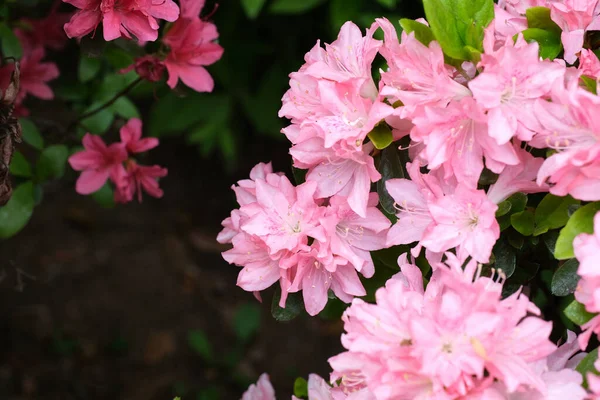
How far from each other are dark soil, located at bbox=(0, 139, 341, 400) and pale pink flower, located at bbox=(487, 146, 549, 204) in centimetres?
136

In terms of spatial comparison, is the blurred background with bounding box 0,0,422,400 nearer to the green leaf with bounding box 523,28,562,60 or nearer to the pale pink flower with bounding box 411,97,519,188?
the green leaf with bounding box 523,28,562,60

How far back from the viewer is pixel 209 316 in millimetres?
2879

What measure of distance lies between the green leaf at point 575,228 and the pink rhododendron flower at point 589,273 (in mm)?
37

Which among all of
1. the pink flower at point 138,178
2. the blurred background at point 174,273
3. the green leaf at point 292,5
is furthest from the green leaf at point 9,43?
the green leaf at point 292,5

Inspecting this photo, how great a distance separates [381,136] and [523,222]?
0.76 feet

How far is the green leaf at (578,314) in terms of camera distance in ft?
3.13

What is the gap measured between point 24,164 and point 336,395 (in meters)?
0.86

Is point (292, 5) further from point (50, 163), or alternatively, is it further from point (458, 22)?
point (458, 22)

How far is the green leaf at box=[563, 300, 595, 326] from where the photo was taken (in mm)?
954

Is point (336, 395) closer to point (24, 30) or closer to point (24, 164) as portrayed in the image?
point (24, 164)

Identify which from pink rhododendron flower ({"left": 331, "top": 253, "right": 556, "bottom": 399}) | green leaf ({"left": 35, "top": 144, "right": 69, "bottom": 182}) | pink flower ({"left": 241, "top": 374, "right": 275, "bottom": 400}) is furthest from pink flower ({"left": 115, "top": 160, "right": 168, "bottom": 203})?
pink rhododendron flower ({"left": 331, "top": 253, "right": 556, "bottom": 399})

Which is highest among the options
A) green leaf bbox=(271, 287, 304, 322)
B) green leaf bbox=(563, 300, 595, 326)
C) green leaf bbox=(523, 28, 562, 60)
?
green leaf bbox=(523, 28, 562, 60)

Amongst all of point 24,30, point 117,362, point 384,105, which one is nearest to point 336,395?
point 384,105

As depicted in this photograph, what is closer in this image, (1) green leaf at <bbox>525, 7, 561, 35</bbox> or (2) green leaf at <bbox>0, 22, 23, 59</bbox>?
(1) green leaf at <bbox>525, 7, 561, 35</bbox>
